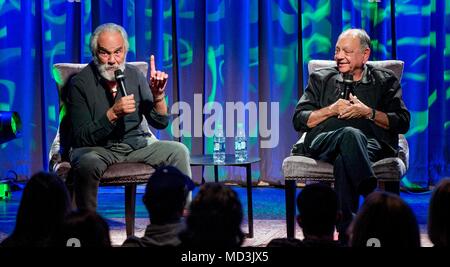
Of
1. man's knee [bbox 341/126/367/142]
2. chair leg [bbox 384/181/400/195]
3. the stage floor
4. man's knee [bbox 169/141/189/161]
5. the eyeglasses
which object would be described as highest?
the eyeglasses

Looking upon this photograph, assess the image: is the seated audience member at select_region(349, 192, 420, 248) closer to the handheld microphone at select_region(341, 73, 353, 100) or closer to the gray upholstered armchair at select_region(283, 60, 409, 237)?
the gray upholstered armchair at select_region(283, 60, 409, 237)

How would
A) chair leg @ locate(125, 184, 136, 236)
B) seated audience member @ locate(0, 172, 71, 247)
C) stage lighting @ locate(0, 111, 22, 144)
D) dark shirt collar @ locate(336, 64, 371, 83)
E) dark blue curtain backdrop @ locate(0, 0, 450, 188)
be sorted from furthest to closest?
dark blue curtain backdrop @ locate(0, 0, 450, 188) < stage lighting @ locate(0, 111, 22, 144) < dark shirt collar @ locate(336, 64, 371, 83) < chair leg @ locate(125, 184, 136, 236) < seated audience member @ locate(0, 172, 71, 247)

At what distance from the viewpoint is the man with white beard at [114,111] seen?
142 inches

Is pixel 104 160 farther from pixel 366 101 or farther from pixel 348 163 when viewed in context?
pixel 366 101

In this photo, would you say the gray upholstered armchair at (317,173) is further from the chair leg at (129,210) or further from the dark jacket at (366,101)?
the chair leg at (129,210)

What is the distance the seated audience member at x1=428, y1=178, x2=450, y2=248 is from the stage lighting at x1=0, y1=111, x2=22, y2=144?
3405mm

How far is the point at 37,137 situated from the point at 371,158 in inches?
116

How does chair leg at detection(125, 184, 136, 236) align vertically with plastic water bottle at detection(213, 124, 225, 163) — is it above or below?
below

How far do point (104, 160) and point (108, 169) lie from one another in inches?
2.1

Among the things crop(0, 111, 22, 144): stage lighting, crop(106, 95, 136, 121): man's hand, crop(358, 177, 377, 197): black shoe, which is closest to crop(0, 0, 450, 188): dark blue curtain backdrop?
crop(0, 111, 22, 144): stage lighting

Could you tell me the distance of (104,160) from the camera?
356 centimetres

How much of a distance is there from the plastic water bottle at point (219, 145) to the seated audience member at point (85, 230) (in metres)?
2.03

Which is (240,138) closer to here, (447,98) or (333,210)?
(447,98)

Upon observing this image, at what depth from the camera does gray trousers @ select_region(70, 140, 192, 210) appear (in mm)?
3424
